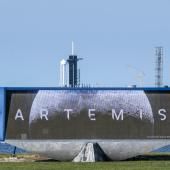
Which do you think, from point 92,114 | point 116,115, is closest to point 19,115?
point 92,114

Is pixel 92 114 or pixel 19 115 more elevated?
pixel 92 114

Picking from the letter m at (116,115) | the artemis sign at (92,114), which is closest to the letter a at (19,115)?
the artemis sign at (92,114)

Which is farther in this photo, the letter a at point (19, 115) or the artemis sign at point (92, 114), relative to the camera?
the letter a at point (19, 115)

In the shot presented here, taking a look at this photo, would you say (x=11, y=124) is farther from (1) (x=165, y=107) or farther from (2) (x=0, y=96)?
(1) (x=165, y=107)

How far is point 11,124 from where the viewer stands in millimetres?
53312

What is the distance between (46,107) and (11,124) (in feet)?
9.93

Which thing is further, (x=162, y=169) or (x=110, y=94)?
(x=110, y=94)

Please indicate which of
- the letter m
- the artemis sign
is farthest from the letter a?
the letter m

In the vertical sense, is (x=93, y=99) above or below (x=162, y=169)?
above

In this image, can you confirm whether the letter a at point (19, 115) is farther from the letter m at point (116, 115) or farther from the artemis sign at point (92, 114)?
the letter m at point (116, 115)

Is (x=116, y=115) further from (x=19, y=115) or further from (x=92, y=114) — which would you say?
(x=19, y=115)

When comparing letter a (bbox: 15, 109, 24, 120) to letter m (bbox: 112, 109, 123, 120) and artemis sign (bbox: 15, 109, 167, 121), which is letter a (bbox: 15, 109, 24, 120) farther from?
letter m (bbox: 112, 109, 123, 120)

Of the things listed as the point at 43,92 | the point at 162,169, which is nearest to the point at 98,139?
the point at 43,92

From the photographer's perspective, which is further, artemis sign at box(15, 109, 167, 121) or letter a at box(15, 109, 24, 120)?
letter a at box(15, 109, 24, 120)
